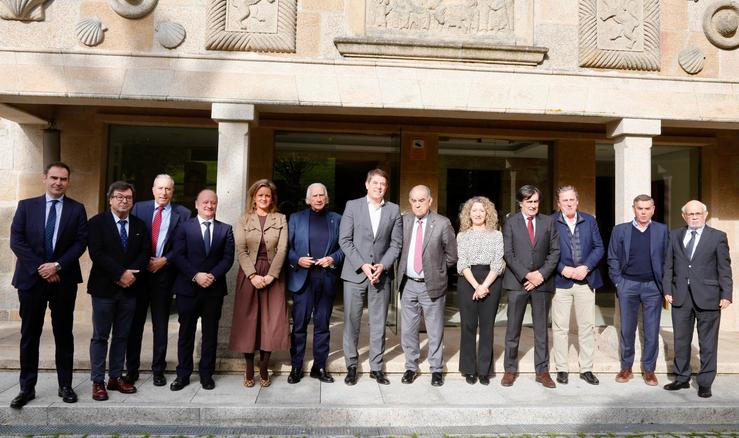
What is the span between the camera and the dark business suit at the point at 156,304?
4.79 meters

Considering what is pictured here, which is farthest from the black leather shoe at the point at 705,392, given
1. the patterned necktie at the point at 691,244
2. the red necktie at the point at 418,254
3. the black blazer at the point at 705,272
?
the red necktie at the point at 418,254

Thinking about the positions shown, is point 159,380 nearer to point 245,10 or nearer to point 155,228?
point 155,228

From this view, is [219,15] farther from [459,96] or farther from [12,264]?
[12,264]

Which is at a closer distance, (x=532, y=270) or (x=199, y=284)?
(x=199, y=284)

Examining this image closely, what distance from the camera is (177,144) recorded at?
7898 millimetres

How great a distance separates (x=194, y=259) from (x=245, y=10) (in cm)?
290

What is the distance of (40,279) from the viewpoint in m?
4.23

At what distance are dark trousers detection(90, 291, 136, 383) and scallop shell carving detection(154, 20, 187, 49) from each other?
2.82 meters

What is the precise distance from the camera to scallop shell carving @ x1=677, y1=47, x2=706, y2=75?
598cm

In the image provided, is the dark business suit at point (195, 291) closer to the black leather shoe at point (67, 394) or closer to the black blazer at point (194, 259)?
the black blazer at point (194, 259)

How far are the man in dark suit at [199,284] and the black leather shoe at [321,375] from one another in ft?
3.19

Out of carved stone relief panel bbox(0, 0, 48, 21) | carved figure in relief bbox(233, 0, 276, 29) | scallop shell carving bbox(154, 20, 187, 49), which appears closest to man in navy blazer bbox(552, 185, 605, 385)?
carved figure in relief bbox(233, 0, 276, 29)

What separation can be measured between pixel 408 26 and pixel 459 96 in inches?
40.1

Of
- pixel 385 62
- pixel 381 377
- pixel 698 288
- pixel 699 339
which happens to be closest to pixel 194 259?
pixel 381 377
